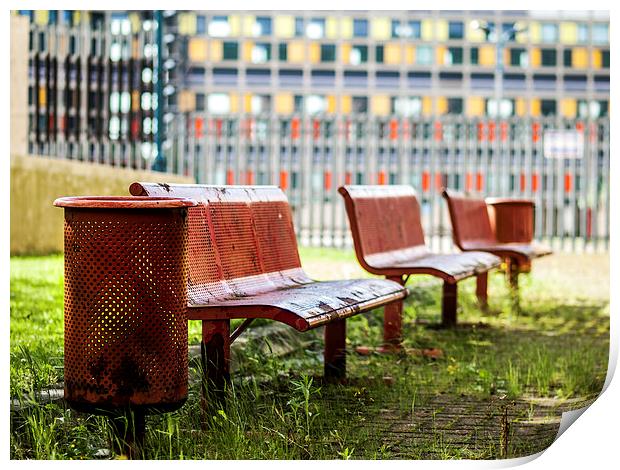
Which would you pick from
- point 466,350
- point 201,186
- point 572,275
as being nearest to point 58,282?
point 466,350

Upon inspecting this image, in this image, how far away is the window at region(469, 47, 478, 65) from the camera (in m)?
98.3

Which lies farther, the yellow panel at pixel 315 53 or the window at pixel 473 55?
the window at pixel 473 55

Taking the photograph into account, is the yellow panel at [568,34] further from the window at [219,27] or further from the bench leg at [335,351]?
the bench leg at [335,351]

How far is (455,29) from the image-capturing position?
101m

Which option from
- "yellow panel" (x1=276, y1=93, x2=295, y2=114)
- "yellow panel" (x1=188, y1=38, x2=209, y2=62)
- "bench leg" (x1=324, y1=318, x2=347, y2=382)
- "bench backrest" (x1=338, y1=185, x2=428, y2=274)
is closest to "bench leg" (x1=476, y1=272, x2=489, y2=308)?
"bench backrest" (x1=338, y1=185, x2=428, y2=274)

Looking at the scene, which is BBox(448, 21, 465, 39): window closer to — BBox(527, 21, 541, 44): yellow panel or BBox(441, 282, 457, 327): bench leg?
BBox(527, 21, 541, 44): yellow panel

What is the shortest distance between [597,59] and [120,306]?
100899 millimetres

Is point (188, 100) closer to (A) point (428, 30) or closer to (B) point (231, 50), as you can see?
(B) point (231, 50)

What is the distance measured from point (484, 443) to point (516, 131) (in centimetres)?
1726

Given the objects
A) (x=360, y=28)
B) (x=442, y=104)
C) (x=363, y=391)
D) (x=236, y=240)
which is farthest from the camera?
(x=360, y=28)

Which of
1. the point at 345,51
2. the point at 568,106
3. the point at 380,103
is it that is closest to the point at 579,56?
the point at 568,106

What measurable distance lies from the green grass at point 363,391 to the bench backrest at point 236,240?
17.3 inches

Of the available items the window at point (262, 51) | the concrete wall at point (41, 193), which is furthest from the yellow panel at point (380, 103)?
the concrete wall at point (41, 193)

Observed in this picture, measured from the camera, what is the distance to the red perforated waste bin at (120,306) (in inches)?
157
